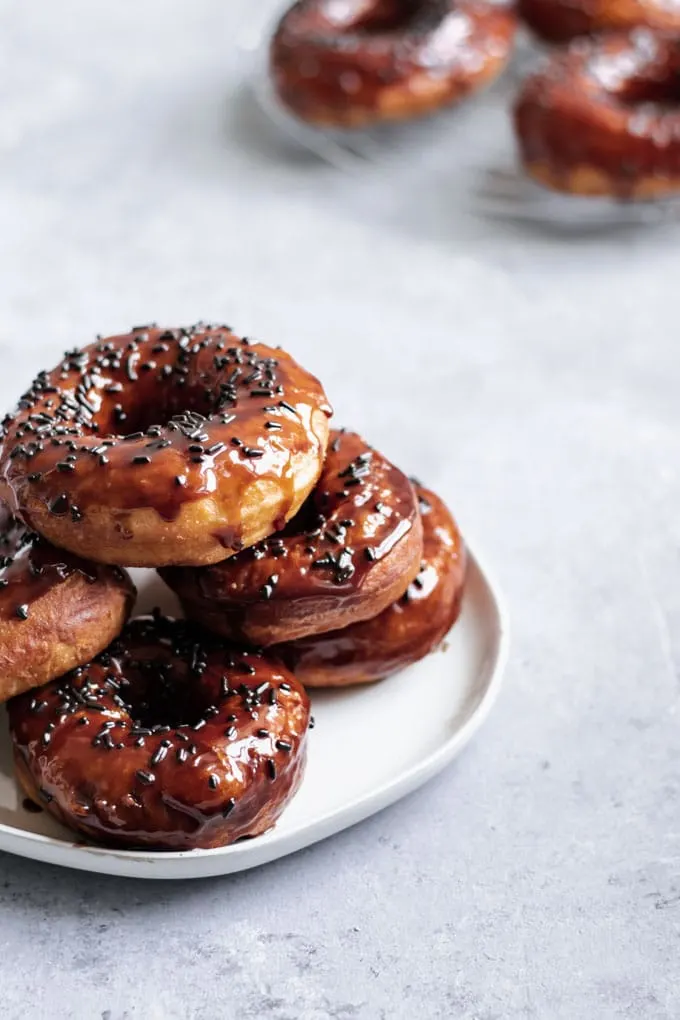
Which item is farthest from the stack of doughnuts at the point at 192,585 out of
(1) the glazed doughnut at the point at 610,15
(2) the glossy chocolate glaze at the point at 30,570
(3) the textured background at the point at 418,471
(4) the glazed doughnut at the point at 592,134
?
(1) the glazed doughnut at the point at 610,15

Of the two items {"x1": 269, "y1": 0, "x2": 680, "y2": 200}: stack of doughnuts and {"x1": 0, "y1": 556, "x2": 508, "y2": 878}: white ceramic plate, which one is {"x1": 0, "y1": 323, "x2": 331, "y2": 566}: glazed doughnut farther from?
{"x1": 269, "y1": 0, "x2": 680, "y2": 200}: stack of doughnuts

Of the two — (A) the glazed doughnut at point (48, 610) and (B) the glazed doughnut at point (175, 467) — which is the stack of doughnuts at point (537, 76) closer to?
(B) the glazed doughnut at point (175, 467)

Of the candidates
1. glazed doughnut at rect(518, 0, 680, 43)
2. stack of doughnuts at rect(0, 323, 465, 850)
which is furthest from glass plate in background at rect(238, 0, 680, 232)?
stack of doughnuts at rect(0, 323, 465, 850)

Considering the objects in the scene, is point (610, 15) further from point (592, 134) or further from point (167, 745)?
point (167, 745)

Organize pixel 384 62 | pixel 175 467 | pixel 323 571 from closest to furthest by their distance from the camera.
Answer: pixel 175 467, pixel 323 571, pixel 384 62

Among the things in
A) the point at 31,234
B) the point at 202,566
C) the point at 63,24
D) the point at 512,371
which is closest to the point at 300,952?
the point at 202,566

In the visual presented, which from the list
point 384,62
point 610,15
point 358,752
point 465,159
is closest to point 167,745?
point 358,752
